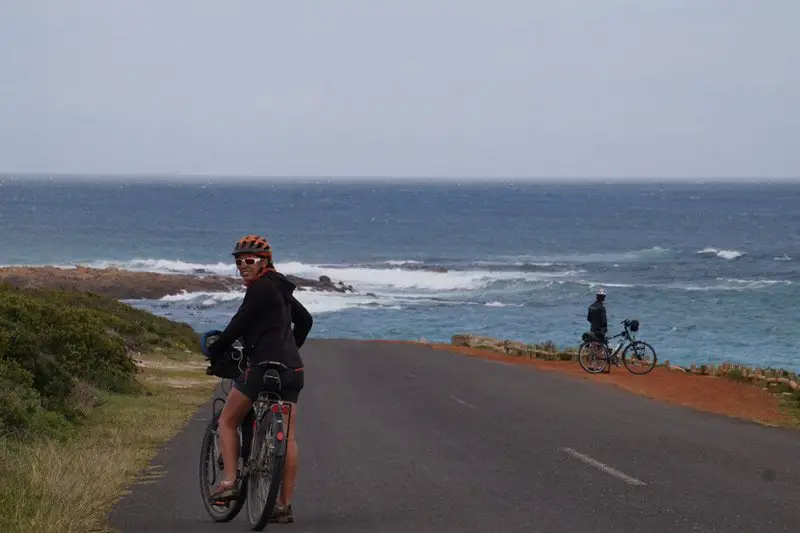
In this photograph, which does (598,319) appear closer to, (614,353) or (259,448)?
(614,353)

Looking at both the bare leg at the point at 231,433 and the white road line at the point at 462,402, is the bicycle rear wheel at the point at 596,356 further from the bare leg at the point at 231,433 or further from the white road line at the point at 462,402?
the bare leg at the point at 231,433

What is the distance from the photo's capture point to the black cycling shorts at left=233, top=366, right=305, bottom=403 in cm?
841

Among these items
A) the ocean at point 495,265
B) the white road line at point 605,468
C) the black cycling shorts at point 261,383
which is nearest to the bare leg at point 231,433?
the black cycling shorts at point 261,383

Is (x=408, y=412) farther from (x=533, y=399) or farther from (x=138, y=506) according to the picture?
(x=138, y=506)

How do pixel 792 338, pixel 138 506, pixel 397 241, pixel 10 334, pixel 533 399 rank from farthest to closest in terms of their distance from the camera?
pixel 397 241 → pixel 792 338 → pixel 533 399 → pixel 10 334 → pixel 138 506

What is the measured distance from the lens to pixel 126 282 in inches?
2864

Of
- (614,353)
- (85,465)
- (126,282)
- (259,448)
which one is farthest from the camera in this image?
(126,282)

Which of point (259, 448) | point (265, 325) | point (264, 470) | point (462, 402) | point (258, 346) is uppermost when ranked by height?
point (265, 325)

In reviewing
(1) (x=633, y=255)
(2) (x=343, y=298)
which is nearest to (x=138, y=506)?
(2) (x=343, y=298)

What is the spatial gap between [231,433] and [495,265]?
3495 inches

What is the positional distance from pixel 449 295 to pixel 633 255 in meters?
34.7

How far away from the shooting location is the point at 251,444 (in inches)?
342

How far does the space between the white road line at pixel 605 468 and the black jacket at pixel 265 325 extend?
3815 mm

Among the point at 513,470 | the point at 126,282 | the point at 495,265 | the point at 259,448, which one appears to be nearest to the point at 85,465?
the point at 259,448
